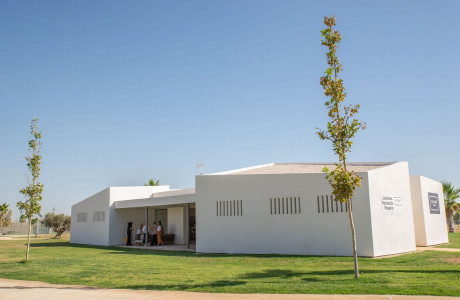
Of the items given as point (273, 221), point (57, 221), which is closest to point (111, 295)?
point (273, 221)

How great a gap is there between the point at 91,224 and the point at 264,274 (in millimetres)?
23822

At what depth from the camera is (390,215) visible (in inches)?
712

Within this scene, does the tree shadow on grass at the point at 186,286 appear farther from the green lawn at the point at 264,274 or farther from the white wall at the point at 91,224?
the white wall at the point at 91,224

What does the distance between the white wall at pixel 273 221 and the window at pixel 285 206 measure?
153mm

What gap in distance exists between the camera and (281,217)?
61.9 ft

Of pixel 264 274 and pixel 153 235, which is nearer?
pixel 264 274

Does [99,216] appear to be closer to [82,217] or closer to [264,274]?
[82,217]

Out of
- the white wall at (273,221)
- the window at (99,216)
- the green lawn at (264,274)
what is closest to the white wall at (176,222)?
the window at (99,216)

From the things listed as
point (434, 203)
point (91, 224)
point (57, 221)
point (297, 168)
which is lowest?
point (91, 224)

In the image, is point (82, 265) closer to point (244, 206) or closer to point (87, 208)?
point (244, 206)

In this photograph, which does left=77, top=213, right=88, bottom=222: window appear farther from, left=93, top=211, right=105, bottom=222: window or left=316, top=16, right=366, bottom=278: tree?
left=316, top=16, right=366, bottom=278: tree

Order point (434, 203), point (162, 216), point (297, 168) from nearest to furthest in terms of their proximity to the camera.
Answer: point (297, 168) < point (434, 203) < point (162, 216)

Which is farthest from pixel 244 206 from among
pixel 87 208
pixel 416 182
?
pixel 87 208

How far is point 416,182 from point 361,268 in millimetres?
13370
